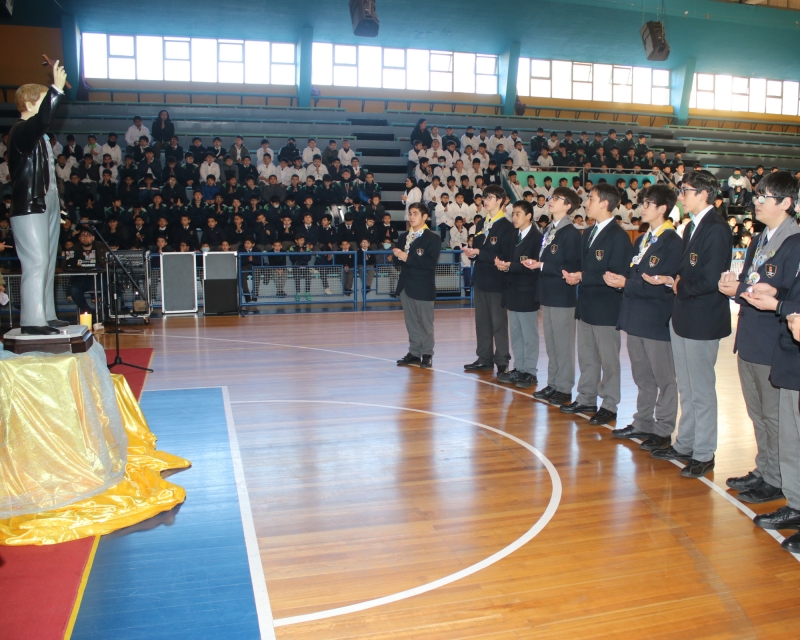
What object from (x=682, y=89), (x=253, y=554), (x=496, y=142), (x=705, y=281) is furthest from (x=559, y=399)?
(x=682, y=89)

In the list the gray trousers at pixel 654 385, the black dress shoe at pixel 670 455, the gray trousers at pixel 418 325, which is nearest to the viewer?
the black dress shoe at pixel 670 455

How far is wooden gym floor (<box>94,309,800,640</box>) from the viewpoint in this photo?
2.91 meters

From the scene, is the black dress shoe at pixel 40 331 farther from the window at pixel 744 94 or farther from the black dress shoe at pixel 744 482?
the window at pixel 744 94

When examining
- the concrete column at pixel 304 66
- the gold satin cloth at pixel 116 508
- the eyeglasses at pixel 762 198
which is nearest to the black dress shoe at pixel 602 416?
the eyeglasses at pixel 762 198

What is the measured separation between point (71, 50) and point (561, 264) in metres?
17.6

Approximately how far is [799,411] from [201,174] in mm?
13619

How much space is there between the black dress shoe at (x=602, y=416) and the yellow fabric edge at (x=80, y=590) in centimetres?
372

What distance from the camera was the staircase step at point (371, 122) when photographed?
20281 mm

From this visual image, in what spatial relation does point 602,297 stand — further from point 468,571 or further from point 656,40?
point 656,40

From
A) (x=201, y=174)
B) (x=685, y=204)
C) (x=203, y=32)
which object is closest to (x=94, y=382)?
(x=685, y=204)

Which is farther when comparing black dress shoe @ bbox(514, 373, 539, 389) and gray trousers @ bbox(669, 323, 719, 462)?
black dress shoe @ bbox(514, 373, 539, 389)

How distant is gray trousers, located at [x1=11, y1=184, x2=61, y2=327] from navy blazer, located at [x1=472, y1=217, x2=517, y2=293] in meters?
4.23

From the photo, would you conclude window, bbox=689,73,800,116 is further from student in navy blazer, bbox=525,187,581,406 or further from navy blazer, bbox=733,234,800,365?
navy blazer, bbox=733,234,800,365

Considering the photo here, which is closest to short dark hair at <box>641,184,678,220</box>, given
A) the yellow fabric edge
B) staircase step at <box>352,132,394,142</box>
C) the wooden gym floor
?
the wooden gym floor
